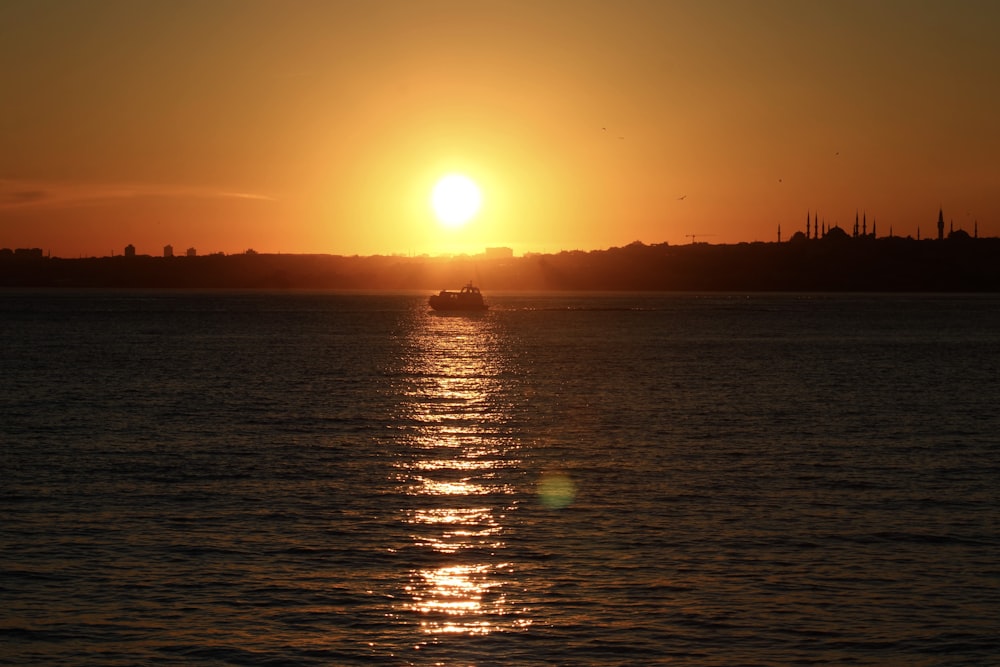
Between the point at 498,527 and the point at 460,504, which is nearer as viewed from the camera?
the point at 498,527

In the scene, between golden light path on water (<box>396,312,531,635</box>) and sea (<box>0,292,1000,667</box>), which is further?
golden light path on water (<box>396,312,531,635</box>)

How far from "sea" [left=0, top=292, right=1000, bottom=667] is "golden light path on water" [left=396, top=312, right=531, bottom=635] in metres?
0.10

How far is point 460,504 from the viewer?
29.4 m

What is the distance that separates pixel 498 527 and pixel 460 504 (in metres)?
3.24

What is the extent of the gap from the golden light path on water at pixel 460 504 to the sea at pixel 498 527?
3.8 inches

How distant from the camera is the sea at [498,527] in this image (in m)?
18.5

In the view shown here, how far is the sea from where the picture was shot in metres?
18.5

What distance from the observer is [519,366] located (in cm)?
8694

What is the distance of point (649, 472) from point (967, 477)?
30.5 ft

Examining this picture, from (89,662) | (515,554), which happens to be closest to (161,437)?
(515,554)

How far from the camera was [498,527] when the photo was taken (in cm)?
2633

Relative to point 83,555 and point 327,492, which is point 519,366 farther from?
point 83,555

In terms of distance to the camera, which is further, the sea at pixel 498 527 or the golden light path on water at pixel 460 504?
the golden light path on water at pixel 460 504

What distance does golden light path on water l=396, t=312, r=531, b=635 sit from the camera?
19859mm
